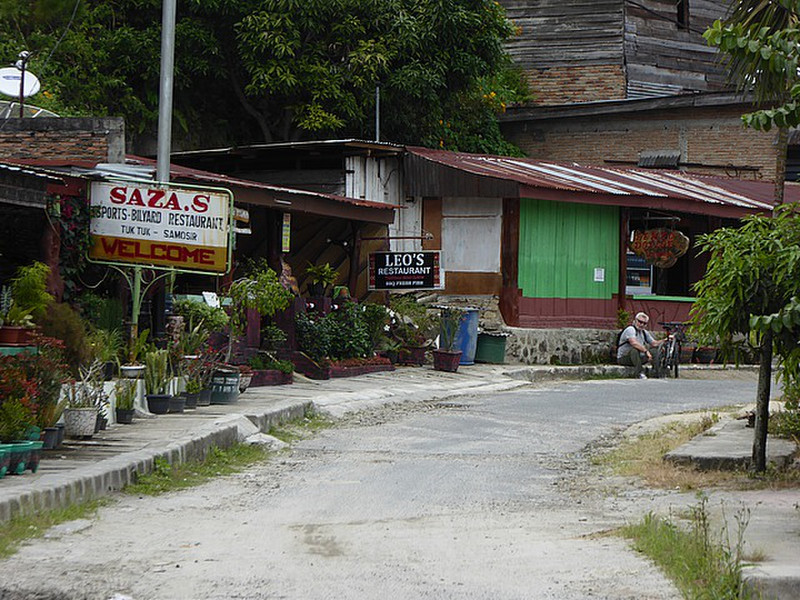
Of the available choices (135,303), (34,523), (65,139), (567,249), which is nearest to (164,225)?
(135,303)

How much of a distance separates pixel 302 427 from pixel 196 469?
361cm

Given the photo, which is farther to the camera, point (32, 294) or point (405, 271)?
point (405, 271)

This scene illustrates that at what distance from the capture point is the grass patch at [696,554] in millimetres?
6207

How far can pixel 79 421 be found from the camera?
1124 cm

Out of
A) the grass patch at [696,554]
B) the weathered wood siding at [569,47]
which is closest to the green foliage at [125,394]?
the grass patch at [696,554]

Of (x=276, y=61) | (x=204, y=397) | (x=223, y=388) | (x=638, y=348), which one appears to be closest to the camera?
(x=204, y=397)

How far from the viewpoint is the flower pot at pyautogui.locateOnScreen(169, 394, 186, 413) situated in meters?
13.7

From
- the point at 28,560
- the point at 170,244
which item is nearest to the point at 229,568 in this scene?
the point at 28,560

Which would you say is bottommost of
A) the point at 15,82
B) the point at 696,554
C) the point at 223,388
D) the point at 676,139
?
the point at 696,554

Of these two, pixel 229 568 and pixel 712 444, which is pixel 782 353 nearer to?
pixel 712 444

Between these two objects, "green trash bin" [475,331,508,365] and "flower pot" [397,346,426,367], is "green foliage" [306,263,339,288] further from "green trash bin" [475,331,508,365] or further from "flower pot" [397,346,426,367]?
"green trash bin" [475,331,508,365]

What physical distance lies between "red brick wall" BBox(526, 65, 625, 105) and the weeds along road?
25.4m

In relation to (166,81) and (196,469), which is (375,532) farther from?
(166,81)

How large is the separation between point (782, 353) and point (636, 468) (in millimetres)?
1946
